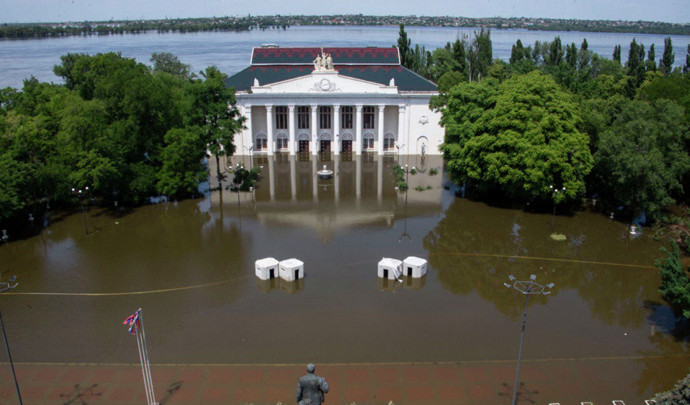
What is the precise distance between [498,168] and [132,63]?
34.7 meters

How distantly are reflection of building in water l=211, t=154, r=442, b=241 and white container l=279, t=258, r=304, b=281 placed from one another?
20.9 ft

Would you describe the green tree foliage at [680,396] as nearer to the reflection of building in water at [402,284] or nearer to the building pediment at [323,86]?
the reflection of building in water at [402,284]

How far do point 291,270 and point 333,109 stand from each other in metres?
36.7

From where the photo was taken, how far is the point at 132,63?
159 feet

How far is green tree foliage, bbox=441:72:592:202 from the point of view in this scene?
39406 millimetres

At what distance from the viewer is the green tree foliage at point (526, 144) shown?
39406 mm

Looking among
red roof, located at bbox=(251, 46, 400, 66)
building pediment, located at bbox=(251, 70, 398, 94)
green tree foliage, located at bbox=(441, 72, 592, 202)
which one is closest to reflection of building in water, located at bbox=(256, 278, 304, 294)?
green tree foliage, located at bbox=(441, 72, 592, 202)

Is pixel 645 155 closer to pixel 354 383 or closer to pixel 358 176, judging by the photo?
pixel 358 176

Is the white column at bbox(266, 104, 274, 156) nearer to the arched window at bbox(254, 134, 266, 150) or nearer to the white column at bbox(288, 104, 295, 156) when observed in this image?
the arched window at bbox(254, 134, 266, 150)

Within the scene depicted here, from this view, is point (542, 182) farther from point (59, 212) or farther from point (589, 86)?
point (59, 212)

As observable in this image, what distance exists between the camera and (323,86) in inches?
2377

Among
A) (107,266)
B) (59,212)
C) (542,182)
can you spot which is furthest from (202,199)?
(542,182)

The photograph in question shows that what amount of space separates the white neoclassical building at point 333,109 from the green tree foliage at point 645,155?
80.4 feet

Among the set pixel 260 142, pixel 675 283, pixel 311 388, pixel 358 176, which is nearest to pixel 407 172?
pixel 358 176
